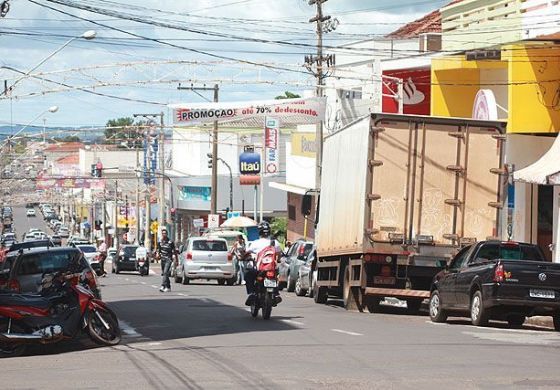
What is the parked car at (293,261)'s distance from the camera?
37.3 metres

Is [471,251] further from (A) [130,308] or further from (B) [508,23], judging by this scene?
(B) [508,23]

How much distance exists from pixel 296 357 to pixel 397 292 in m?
10.4

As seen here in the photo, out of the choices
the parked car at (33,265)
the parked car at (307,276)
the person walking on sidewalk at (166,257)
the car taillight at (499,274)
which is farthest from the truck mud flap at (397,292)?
the person walking on sidewalk at (166,257)

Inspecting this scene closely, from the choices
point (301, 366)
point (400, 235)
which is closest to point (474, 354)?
point (301, 366)

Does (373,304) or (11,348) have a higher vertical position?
(11,348)

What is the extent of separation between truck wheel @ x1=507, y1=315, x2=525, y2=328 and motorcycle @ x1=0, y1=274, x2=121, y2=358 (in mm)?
8581

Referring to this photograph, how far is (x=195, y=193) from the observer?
96.0 meters

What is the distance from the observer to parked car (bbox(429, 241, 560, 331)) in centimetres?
2145

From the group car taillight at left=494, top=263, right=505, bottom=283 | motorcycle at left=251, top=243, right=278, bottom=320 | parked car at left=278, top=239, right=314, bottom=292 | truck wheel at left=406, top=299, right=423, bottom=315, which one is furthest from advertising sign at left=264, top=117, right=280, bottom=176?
car taillight at left=494, top=263, right=505, bottom=283

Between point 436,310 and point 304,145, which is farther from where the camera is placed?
point 304,145

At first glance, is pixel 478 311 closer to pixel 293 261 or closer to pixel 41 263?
pixel 41 263

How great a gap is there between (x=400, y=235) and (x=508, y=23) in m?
12.2

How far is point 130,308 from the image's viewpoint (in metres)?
27.4

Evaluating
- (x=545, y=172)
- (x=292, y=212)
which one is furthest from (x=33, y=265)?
(x=292, y=212)
